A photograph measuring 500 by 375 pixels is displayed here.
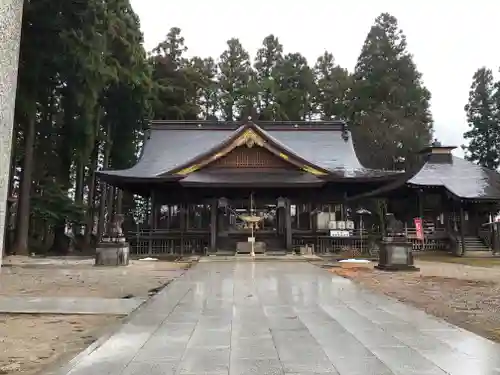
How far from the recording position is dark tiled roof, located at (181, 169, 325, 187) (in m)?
21.3

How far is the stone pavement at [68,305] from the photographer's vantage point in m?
6.44

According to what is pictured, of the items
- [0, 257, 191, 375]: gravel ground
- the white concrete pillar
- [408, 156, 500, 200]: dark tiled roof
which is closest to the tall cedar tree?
[408, 156, 500, 200]: dark tiled roof

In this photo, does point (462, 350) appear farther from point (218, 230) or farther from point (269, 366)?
point (218, 230)

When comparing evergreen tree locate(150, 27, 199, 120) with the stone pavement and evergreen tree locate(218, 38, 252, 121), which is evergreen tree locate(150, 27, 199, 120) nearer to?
evergreen tree locate(218, 38, 252, 121)

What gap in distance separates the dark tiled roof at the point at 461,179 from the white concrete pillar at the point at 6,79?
23206 mm

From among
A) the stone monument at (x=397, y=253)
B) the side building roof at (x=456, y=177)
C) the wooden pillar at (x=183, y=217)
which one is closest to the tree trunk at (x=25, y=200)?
the wooden pillar at (x=183, y=217)

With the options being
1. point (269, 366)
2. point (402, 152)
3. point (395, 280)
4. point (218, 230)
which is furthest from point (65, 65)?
point (402, 152)

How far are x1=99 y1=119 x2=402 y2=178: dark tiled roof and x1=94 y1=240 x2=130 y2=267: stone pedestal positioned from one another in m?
9.15

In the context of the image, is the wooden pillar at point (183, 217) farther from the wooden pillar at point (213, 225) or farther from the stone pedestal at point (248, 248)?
the stone pedestal at point (248, 248)

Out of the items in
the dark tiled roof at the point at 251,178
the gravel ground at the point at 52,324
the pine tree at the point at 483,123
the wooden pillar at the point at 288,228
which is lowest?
the gravel ground at the point at 52,324

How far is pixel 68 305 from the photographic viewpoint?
7.00 m

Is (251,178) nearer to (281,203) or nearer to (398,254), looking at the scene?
(281,203)

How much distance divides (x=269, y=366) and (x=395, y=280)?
7.98 meters

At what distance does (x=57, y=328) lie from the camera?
541cm
